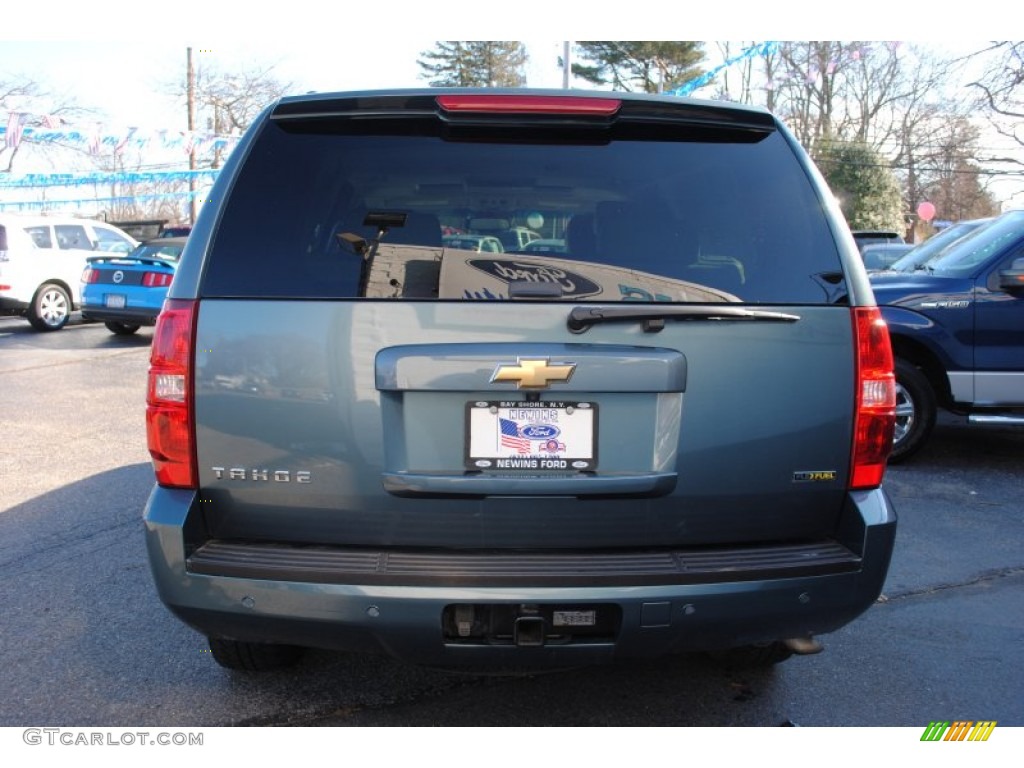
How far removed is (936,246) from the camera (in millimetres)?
7418

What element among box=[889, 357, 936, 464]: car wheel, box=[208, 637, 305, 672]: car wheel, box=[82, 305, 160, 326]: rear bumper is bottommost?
box=[208, 637, 305, 672]: car wheel

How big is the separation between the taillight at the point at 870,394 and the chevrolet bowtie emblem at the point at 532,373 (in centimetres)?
85

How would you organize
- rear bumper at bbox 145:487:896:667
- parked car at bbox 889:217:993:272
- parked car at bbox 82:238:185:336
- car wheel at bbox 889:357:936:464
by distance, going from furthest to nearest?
1. parked car at bbox 82:238:185:336
2. parked car at bbox 889:217:993:272
3. car wheel at bbox 889:357:936:464
4. rear bumper at bbox 145:487:896:667

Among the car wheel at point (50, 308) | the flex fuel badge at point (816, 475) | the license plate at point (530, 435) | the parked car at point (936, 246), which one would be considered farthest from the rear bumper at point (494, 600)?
the car wheel at point (50, 308)

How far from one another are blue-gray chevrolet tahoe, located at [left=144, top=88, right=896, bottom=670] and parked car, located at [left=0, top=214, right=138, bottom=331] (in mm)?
13271

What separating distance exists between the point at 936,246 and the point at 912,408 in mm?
1772

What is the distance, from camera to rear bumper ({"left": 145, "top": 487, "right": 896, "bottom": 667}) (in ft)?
7.67

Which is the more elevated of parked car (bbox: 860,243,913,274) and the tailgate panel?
parked car (bbox: 860,243,913,274)

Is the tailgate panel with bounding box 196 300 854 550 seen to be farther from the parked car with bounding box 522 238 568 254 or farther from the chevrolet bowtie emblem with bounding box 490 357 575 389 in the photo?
the parked car with bounding box 522 238 568 254

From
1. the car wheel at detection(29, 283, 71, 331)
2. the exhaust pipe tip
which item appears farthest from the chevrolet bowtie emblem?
the car wheel at detection(29, 283, 71, 331)

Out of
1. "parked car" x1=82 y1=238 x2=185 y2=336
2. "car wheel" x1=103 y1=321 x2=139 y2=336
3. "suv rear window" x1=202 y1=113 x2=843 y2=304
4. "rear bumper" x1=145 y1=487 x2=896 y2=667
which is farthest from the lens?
"car wheel" x1=103 y1=321 x2=139 y2=336

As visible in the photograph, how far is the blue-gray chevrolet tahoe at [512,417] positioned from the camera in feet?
7.76

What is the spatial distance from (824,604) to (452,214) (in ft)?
5.05

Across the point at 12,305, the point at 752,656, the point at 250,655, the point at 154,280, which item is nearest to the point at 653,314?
the point at 752,656
